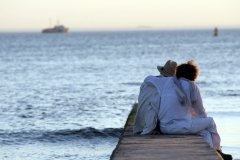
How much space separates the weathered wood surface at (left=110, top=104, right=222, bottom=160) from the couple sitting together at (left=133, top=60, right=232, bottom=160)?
16cm

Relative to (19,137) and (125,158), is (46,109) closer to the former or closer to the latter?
(19,137)

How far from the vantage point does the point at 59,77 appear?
3472 cm

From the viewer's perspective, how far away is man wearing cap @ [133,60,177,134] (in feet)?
30.3

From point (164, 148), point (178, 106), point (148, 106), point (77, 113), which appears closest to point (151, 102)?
point (148, 106)

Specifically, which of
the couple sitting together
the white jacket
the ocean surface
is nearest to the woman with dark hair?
the couple sitting together

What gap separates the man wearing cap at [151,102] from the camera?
30.3 ft

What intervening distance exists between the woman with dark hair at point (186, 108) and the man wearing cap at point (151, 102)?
0.12m

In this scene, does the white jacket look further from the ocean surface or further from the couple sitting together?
the ocean surface

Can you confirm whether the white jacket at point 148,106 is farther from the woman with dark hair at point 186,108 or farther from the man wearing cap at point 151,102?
the woman with dark hair at point 186,108

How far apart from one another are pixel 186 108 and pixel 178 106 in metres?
0.12

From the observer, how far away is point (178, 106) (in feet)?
29.6

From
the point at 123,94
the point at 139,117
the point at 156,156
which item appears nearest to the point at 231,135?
the point at 139,117

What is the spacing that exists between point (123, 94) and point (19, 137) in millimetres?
9593

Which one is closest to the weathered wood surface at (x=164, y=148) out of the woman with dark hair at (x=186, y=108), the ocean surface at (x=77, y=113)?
the woman with dark hair at (x=186, y=108)
